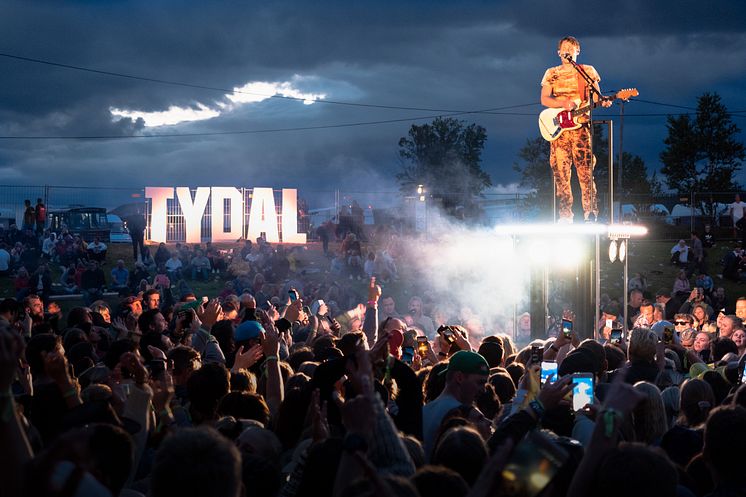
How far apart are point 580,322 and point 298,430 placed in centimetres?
996

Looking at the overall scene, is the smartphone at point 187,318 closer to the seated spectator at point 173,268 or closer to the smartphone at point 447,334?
the smartphone at point 447,334

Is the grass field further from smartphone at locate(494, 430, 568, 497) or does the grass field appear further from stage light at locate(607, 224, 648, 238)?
smartphone at locate(494, 430, 568, 497)

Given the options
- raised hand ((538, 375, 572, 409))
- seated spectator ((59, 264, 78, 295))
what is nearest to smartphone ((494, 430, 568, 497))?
raised hand ((538, 375, 572, 409))

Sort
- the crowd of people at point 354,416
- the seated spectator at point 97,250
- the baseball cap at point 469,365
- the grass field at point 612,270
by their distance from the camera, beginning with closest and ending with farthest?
the crowd of people at point 354,416
the baseball cap at point 469,365
the grass field at point 612,270
the seated spectator at point 97,250

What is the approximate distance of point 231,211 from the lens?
105ft

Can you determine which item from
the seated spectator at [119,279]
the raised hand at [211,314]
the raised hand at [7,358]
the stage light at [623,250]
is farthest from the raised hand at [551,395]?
the seated spectator at [119,279]

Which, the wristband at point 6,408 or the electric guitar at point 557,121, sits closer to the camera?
the wristband at point 6,408

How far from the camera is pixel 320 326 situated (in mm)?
10297

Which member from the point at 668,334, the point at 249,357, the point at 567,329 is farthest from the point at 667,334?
the point at 249,357

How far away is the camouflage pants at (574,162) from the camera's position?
14.3 m

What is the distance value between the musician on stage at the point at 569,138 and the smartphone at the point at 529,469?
11355mm

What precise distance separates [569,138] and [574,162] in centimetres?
44

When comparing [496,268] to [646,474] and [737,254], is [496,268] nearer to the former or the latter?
[737,254]

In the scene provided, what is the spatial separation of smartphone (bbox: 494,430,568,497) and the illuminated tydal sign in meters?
29.6
